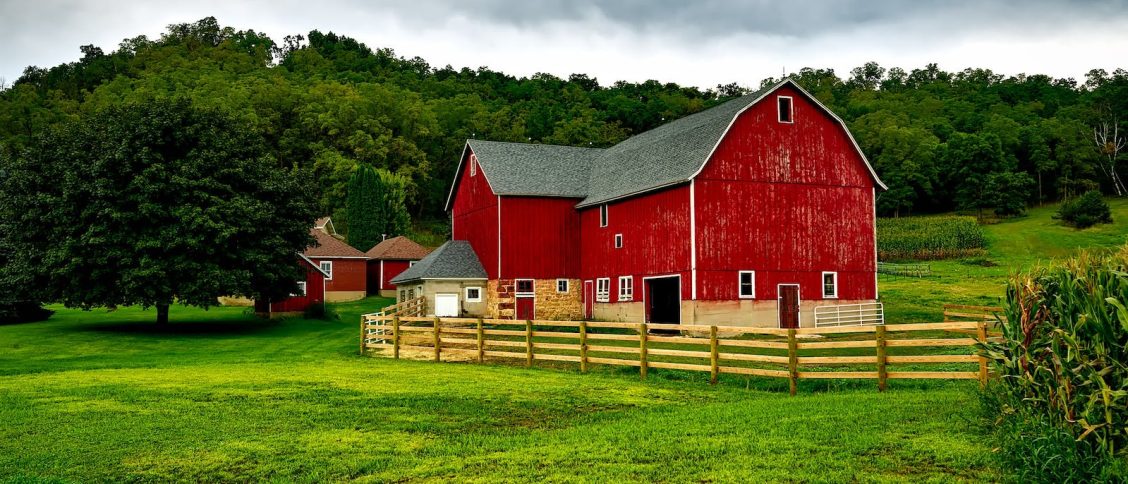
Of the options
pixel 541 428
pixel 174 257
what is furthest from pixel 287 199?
pixel 541 428

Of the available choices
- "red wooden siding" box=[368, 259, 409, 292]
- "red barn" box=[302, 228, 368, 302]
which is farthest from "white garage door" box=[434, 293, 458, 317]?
"red wooden siding" box=[368, 259, 409, 292]

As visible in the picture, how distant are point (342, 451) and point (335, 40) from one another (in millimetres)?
139174

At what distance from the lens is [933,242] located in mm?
69188

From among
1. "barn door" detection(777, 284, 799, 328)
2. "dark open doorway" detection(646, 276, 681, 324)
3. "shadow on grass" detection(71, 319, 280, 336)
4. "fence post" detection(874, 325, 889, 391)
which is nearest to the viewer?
"fence post" detection(874, 325, 889, 391)

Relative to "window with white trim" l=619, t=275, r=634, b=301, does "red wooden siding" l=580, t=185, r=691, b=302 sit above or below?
above

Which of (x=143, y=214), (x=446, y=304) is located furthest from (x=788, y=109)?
(x=143, y=214)

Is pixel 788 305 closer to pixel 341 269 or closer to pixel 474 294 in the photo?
pixel 474 294

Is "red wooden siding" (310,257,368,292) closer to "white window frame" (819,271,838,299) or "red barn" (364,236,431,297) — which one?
"red barn" (364,236,431,297)

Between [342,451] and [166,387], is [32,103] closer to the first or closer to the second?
[166,387]

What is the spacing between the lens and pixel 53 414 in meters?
13.7

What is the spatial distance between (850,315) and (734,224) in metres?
5.92

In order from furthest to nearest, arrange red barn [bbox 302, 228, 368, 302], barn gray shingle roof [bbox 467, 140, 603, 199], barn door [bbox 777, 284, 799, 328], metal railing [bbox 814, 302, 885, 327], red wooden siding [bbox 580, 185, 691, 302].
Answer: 1. red barn [bbox 302, 228, 368, 302]
2. barn gray shingle roof [bbox 467, 140, 603, 199]
3. metal railing [bbox 814, 302, 885, 327]
4. red wooden siding [bbox 580, 185, 691, 302]
5. barn door [bbox 777, 284, 799, 328]

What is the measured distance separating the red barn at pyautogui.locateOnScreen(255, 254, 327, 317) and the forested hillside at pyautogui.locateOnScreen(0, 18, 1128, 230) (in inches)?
1353

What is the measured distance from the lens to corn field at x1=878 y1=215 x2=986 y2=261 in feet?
223
